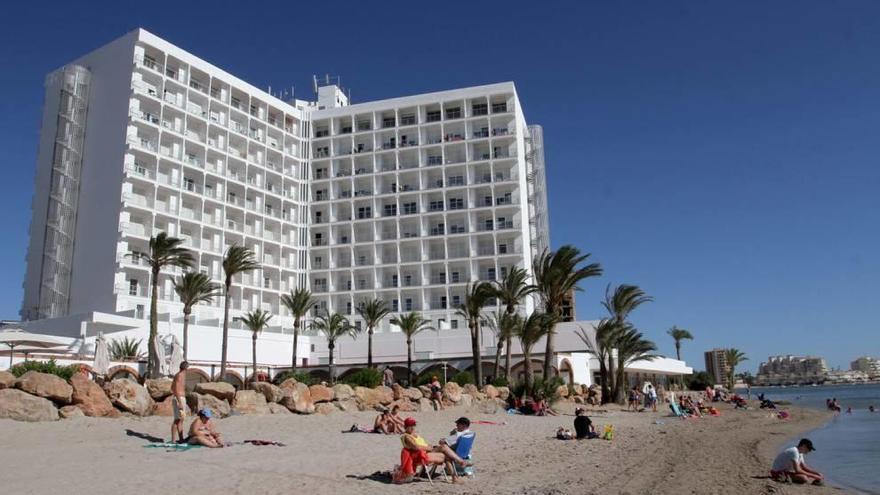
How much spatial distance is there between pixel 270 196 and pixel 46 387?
58.5 m

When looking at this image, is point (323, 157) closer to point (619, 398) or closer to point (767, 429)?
point (619, 398)

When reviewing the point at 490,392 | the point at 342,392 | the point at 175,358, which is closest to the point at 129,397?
the point at 342,392

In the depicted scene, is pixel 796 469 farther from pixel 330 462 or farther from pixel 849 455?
pixel 849 455

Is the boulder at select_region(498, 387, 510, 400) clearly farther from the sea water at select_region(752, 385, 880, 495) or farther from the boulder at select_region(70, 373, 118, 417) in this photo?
the boulder at select_region(70, 373, 118, 417)

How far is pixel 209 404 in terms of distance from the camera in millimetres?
20078

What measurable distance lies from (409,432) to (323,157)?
232ft

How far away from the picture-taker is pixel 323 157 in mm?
80000

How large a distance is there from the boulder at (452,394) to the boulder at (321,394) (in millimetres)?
6948

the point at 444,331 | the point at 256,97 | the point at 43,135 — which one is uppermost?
the point at 256,97

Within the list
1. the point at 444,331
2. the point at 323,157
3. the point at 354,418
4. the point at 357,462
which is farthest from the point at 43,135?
the point at 357,462

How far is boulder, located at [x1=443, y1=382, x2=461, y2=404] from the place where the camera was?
101 ft

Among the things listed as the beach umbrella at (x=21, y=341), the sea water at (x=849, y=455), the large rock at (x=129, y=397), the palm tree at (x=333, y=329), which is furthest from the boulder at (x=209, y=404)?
the palm tree at (x=333, y=329)

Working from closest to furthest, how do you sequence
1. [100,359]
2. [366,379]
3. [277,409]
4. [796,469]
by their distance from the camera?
[796,469]
[277,409]
[100,359]
[366,379]

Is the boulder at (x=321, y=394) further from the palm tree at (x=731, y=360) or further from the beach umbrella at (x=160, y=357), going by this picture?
the palm tree at (x=731, y=360)
